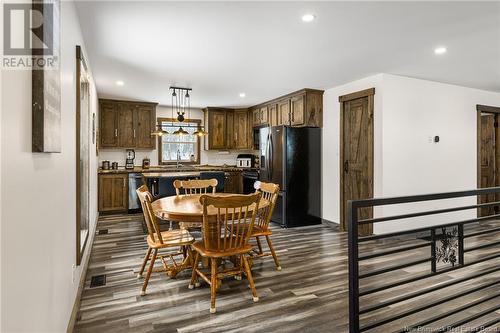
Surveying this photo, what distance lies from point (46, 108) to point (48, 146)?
0.17 metres

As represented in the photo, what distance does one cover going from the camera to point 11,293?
3.11ft

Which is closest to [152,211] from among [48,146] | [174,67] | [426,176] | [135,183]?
[48,146]

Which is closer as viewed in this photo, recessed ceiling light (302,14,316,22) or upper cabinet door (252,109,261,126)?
Answer: recessed ceiling light (302,14,316,22)

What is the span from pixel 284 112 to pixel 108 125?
12.4ft

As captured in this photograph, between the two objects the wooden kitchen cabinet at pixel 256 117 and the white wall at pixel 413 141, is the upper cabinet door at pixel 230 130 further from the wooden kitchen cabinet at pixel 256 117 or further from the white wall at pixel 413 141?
the white wall at pixel 413 141

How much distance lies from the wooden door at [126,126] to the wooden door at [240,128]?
2.39 metres

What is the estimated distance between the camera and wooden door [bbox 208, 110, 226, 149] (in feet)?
23.7

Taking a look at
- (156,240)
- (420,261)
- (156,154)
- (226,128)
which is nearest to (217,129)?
(226,128)

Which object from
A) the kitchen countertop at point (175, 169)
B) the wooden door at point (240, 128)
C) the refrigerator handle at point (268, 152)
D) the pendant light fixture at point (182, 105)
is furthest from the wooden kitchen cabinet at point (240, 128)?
the refrigerator handle at point (268, 152)

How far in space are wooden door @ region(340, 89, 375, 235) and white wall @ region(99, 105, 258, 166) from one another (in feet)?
11.8

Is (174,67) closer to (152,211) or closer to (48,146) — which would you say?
(152,211)

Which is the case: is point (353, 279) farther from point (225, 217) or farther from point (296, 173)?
point (296, 173)

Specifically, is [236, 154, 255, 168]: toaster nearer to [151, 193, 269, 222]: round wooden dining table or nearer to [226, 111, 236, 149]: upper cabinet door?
[226, 111, 236, 149]: upper cabinet door

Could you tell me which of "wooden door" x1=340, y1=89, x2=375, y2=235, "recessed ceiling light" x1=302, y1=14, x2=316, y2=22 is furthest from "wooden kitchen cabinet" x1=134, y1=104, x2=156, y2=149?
"recessed ceiling light" x1=302, y1=14, x2=316, y2=22
